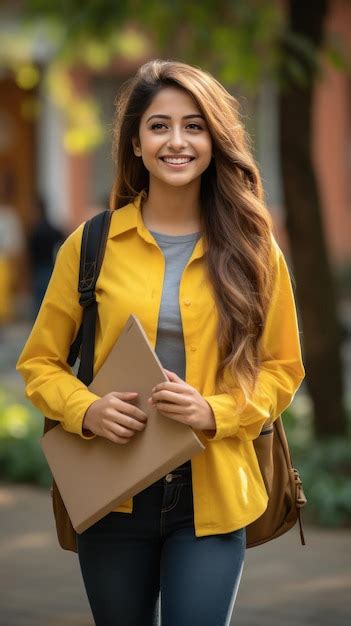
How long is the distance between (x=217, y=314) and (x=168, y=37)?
23.0 ft

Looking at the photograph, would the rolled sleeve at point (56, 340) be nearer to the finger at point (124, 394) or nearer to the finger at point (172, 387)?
the finger at point (124, 394)

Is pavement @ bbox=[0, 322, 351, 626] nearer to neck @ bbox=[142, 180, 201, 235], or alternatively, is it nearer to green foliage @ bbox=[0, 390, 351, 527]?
green foliage @ bbox=[0, 390, 351, 527]

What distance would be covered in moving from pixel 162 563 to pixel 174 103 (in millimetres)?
1187

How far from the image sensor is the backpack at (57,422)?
359cm

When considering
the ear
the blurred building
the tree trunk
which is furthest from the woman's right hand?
the blurred building

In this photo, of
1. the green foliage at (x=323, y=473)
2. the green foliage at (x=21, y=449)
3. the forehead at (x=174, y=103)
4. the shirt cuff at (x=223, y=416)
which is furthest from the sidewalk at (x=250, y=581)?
the forehead at (x=174, y=103)

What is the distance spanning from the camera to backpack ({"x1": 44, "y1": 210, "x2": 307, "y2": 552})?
3.59m

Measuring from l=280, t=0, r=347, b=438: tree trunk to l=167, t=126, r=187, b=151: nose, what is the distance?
5611 mm

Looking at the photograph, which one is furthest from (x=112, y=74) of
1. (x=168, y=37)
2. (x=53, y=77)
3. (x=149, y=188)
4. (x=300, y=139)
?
(x=149, y=188)

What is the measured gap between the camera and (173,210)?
3.67 m

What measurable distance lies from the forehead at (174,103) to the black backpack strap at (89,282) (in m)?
0.34

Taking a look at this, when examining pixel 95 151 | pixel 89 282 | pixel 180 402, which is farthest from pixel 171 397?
pixel 95 151

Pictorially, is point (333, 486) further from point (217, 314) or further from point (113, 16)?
point (217, 314)

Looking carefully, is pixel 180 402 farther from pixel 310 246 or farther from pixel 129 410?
pixel 310 246
